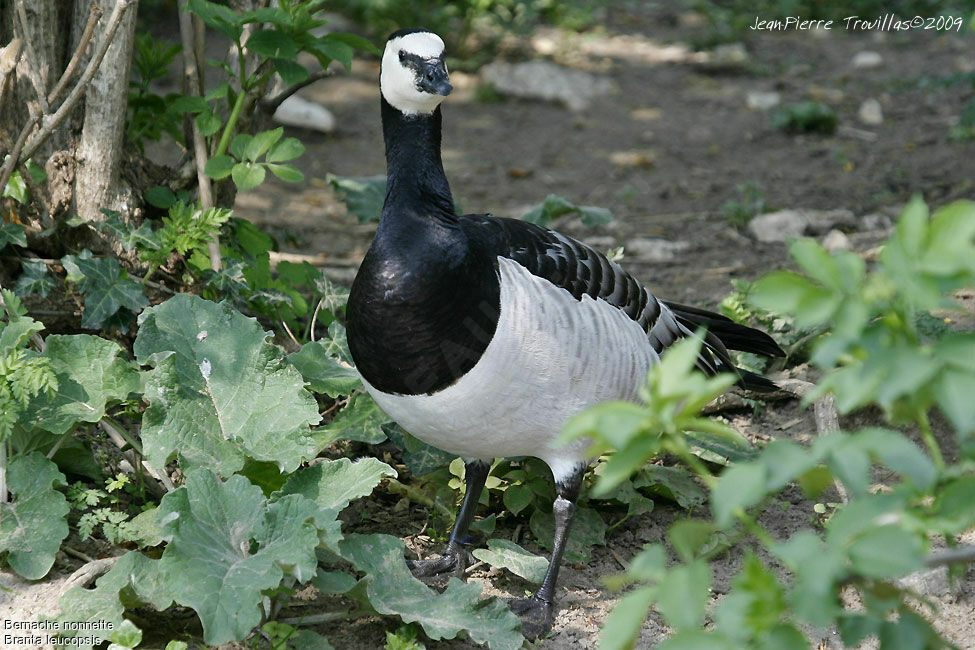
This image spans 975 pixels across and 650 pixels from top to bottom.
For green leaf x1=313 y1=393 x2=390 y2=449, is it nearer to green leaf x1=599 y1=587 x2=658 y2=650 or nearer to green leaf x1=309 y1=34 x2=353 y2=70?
green leaf x1=309 y1=34 x2=353 y2=70

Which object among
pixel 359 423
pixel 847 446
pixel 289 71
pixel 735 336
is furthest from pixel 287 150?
pixel 847 446

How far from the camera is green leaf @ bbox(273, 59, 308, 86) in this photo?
3666mm

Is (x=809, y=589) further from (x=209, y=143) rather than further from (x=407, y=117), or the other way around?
(x=209, y=143)

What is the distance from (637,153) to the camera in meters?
7.60

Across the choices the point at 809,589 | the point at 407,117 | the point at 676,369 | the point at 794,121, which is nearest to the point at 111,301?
the point at 407,117

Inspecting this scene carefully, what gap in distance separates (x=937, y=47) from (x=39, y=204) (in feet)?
27.5

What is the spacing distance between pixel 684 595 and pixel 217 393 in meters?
1.97

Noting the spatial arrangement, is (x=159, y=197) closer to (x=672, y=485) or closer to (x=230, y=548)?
(x=230, y=548)

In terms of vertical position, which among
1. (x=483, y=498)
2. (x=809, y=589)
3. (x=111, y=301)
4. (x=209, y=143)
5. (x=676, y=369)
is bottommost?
(x=483, y=498)

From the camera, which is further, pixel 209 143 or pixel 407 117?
pixel 209 143

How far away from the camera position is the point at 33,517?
2760 millimetres

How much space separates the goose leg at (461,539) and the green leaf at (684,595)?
189 centimetres

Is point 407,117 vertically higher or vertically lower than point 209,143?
higher

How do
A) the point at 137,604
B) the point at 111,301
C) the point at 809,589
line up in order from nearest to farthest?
the point at 809,589 < the point at 137,604 < the point at 111,301
